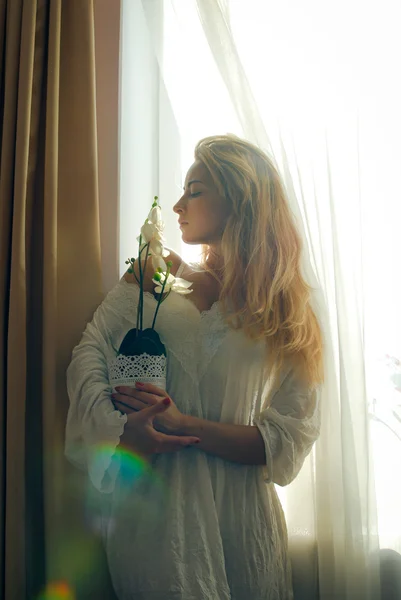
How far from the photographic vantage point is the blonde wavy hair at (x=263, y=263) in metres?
1.30

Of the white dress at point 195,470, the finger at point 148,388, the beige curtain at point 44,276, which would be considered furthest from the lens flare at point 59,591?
the finger at point 148,388

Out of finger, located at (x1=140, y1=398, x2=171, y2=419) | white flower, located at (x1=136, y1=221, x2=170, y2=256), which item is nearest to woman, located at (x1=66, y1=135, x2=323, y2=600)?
finger, located at (x1=140, y1=398, x2=171, y2=419)

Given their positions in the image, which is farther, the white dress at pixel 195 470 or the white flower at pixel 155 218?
the white flower at pixel 155 218

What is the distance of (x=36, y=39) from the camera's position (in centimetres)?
152

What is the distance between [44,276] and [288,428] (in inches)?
27.2

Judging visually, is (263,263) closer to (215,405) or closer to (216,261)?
(216,261)

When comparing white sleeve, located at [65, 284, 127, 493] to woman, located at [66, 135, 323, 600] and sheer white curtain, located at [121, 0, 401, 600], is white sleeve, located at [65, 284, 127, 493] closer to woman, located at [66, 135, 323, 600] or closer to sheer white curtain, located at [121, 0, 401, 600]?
woman, located at [66, 135, 323, 600]

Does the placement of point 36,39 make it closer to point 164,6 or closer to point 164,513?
point 164,6

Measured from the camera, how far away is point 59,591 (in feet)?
4.42

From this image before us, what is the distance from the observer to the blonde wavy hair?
4.26 feet

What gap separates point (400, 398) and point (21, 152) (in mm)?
1158

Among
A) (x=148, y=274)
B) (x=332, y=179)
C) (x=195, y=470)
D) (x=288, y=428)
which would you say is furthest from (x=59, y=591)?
(x=332, y=179)

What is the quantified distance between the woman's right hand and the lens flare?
1.40ft

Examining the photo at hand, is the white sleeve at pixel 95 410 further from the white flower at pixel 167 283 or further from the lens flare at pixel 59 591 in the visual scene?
the lens flare at pixel 59 591
